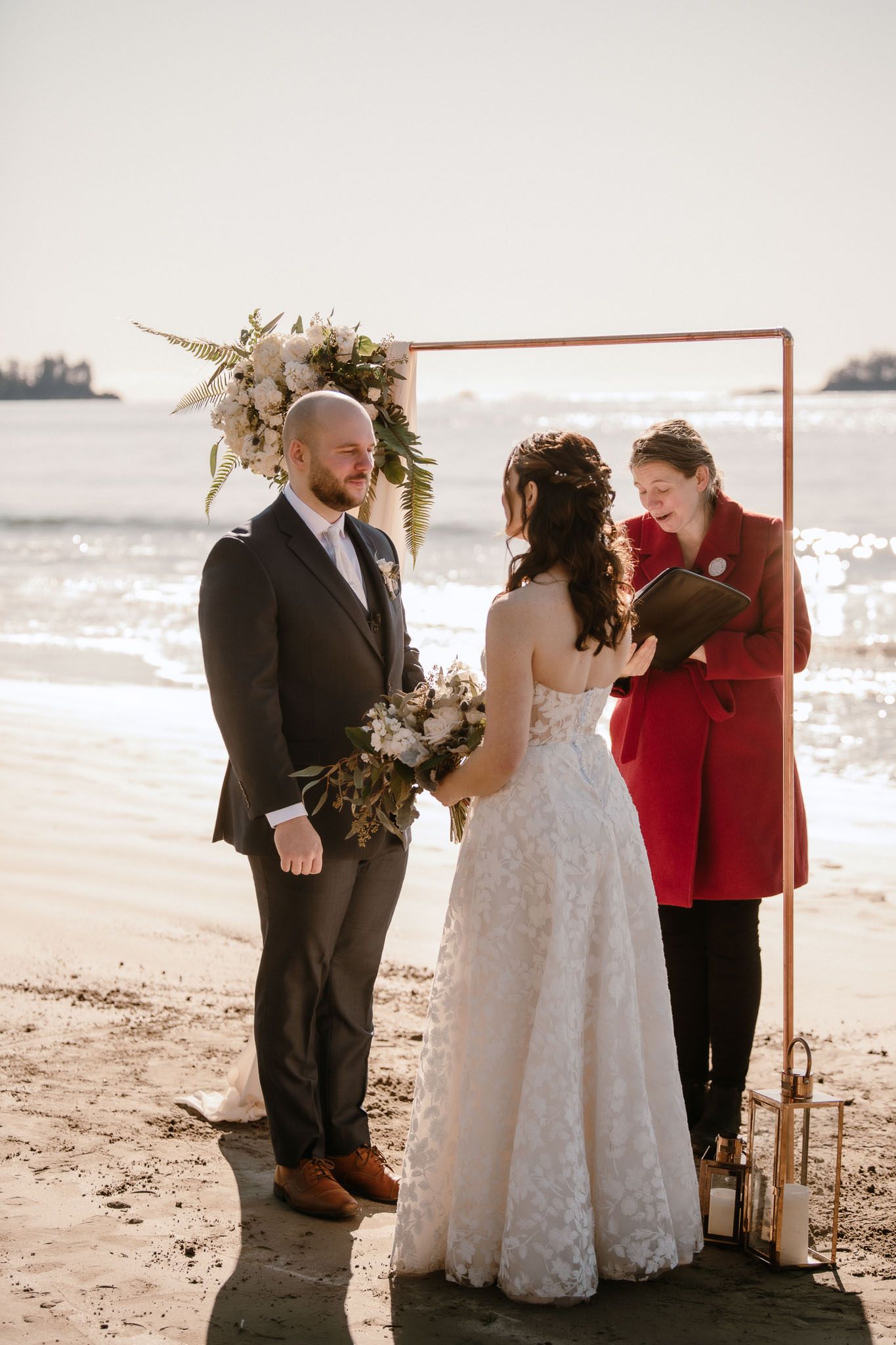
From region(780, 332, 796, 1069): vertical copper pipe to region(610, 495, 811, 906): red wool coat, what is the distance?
242 millimetres

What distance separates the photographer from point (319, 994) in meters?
3.60

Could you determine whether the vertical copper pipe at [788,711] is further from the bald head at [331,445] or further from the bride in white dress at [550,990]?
the bald head at [331,445]

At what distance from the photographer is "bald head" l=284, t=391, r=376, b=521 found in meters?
3.48

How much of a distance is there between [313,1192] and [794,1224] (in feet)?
4.30

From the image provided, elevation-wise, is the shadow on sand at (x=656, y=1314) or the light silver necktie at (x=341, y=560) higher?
the light silver necktie at (x=341, y=560)

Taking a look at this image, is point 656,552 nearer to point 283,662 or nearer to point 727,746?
point 727,746

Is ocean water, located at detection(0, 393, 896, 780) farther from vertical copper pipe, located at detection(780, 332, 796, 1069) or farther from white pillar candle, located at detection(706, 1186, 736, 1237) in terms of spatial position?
white pillar candle, located at detection(706, 1186, 736, 1237)

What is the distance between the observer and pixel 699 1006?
3982 millimetres

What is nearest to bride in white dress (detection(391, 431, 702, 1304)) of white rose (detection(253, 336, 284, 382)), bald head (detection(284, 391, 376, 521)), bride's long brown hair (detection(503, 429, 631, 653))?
bride's long brown hair (detection(503, 429, 631, 653))

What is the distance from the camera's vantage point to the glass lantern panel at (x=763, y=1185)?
3.35m

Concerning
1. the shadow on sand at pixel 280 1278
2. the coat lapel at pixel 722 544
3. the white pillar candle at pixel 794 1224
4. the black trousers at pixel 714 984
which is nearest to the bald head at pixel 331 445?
the coat lapel at pixel 722 544

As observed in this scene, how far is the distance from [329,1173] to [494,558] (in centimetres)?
2044

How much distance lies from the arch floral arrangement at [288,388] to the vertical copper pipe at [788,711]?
1.12 m

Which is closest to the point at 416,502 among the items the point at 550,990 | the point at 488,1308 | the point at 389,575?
the point at 389,575
